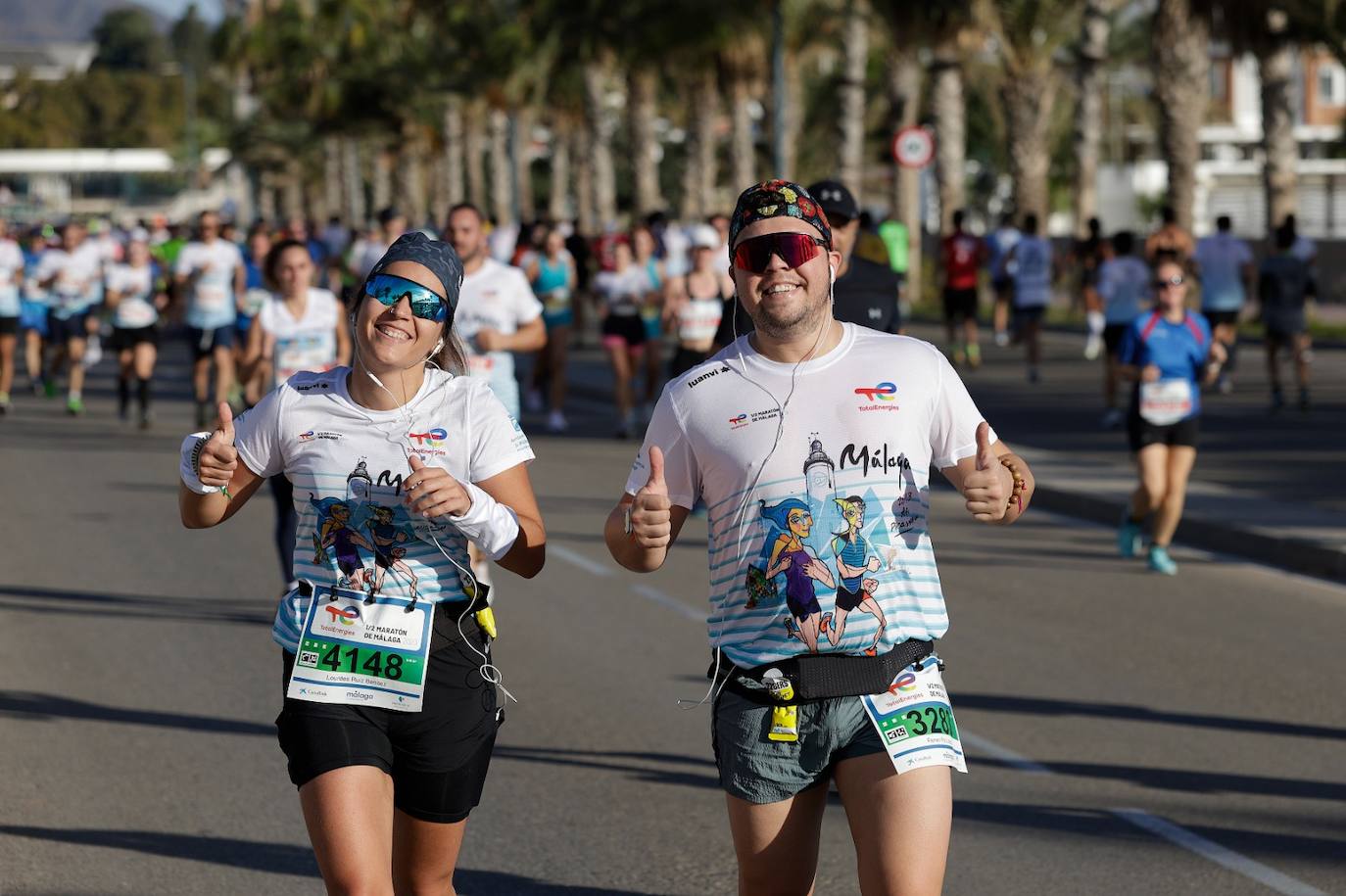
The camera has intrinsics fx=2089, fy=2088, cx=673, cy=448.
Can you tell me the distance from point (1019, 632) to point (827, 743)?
238 inches

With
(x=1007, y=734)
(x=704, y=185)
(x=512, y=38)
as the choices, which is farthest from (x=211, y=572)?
(x=512, y=38)

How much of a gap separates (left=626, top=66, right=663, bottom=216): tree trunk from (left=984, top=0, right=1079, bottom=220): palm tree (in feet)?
38.9

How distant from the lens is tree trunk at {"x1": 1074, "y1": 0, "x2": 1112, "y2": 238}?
34312mm

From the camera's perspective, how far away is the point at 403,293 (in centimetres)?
464

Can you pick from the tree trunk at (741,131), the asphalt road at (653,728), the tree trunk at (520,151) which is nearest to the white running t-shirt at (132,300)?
the asphalt road at (653,728)

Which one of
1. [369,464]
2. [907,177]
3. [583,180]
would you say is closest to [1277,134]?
[907,177]

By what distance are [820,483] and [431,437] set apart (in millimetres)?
938

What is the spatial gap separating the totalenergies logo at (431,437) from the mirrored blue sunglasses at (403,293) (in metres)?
0.25

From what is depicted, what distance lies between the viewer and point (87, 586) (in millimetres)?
11797

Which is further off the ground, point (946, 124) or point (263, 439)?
point (946, 124)

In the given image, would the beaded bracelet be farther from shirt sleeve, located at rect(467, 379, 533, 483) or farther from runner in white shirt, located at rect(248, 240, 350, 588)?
runner in white shirt, located at rect(248, 240, 350, 588)

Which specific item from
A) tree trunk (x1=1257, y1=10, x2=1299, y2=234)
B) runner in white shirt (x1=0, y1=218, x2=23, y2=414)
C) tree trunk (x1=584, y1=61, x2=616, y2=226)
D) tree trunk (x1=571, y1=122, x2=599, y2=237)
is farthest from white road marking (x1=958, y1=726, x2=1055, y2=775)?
tree trunk (x1=571, y1=122, x2=599, y2=237)

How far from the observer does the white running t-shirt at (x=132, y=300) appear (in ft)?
68.2

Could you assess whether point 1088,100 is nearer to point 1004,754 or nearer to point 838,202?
point 838,202
